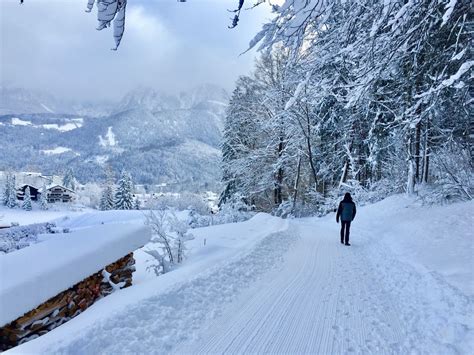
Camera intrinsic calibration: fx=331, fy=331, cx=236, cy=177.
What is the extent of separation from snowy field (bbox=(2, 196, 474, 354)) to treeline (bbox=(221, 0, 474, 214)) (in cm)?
334

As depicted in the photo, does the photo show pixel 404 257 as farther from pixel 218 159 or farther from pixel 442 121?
pixel 218 159

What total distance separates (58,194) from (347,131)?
259ft

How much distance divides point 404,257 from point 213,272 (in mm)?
4652

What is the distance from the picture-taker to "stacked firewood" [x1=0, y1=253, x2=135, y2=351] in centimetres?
365

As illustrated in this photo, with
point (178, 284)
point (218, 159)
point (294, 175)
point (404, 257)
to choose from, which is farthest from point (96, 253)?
point (218, 159)

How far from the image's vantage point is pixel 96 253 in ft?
16.8

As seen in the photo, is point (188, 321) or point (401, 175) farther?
point (401, 175)

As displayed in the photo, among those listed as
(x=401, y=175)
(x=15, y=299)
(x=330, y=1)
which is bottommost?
(x=15, y=299)

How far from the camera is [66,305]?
454 cm

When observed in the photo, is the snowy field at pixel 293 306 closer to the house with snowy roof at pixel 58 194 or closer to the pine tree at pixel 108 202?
the pine tree at pixel 108 202

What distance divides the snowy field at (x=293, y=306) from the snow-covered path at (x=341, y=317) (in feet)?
0.04

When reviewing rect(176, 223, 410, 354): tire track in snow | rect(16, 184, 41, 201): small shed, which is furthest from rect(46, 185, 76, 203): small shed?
rect(176, 223, 410, 354): tire track in snow

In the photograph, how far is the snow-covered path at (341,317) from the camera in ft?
11.8

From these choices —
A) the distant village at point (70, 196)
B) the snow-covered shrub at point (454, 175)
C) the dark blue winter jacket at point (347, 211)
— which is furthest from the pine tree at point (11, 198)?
the snow-covered shrub at point (454, 175)
